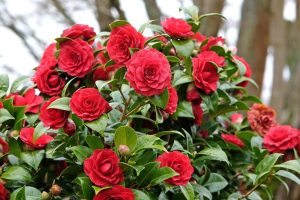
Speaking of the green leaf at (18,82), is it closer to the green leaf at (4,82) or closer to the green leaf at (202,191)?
the green leaf at (4,82)

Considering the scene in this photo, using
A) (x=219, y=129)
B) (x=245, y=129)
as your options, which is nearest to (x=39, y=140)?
(x=219, y=129)

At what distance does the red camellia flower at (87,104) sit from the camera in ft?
3.39

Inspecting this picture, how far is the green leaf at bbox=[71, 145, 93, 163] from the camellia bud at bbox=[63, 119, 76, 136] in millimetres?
80

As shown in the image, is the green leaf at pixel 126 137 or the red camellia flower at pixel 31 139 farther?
the red camellia flower at pixel 31 139

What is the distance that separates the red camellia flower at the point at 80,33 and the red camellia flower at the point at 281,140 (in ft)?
1.79

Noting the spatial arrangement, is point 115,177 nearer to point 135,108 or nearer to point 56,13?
point 135,108

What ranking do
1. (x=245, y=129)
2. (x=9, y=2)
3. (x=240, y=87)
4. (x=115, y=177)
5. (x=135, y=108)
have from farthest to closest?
(x=9, y=2), (x=245, y=129), (x=240, y=87), (x=135, y=108), (x=115, y=177)

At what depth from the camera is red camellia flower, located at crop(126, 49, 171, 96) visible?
39.6 inches

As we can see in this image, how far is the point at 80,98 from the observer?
3.41 ft

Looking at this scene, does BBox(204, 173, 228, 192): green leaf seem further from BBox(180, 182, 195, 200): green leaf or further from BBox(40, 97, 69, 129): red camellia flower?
BBox(40, 97, 69, 129): red camellia flower

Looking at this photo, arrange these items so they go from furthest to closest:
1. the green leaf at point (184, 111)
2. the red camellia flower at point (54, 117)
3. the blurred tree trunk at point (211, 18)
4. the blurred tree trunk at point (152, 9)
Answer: the blurred tree trunk at point (152, 9) < the blurred tree trunk at point (211, 18) < the green leaf at point (184, 111) < the red camellia flower at point (54, 117)

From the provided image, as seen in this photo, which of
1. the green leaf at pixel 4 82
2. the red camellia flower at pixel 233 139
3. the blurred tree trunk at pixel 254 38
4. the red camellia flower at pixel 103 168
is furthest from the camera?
the blurred tree trunk at pixel 254 38

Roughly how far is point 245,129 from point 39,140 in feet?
2.21

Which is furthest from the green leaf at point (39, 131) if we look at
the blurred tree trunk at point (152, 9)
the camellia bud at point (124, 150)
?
the blurred tree trunk at point (152, 9)
